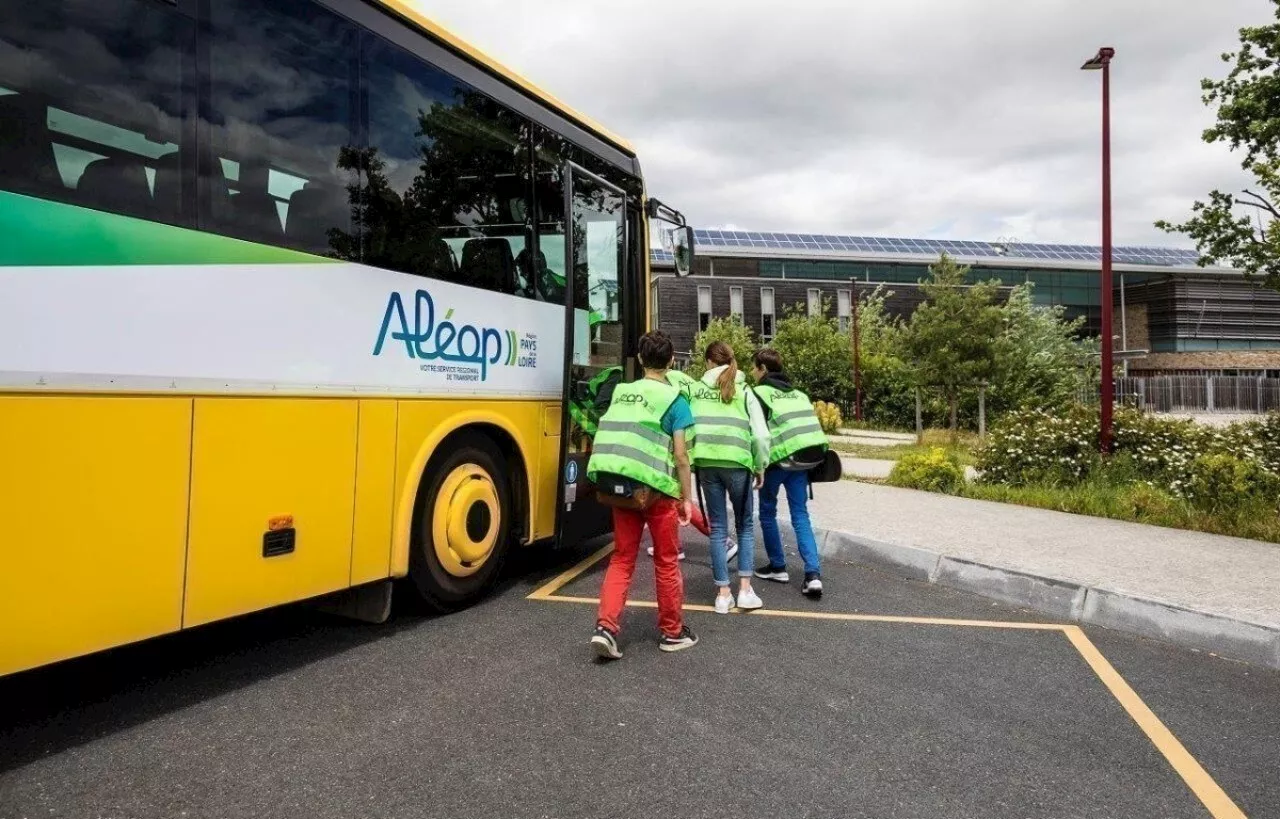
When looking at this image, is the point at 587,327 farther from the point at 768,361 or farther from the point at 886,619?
the point at 886,619

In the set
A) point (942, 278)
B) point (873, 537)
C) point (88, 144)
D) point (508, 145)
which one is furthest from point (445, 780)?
point (942, 278)

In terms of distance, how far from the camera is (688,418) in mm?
4871

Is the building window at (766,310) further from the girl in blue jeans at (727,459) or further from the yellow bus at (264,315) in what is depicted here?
the girl in blue jeans at (727,459)

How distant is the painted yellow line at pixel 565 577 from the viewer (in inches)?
240

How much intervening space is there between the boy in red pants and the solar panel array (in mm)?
47510

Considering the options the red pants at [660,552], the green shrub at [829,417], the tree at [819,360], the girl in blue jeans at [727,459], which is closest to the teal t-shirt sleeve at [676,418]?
the red pants at [660,552]

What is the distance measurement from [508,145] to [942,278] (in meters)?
20.2

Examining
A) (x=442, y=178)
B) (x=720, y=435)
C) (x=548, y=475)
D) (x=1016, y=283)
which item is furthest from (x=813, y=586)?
(x=1016, y=283)

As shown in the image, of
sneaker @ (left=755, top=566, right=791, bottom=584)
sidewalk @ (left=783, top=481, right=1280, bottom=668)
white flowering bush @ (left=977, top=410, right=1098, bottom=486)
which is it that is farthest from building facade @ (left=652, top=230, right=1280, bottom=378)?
sneaker @ (left=755, top=566, right=791, bottom=584)

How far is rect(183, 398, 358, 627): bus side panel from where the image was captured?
146 inches

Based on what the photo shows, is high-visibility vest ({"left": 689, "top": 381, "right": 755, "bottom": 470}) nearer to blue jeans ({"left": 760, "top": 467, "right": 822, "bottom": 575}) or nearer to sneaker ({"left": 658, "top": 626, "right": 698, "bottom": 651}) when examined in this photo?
blue jeans ({"left": 760, "top": 467, "right": 822, "bottom": 575})

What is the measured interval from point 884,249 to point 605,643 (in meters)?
54.3

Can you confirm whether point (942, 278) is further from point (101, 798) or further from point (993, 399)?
point (101, 798)

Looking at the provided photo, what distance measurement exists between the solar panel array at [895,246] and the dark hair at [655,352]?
4725 cm
